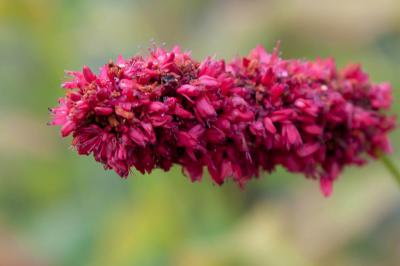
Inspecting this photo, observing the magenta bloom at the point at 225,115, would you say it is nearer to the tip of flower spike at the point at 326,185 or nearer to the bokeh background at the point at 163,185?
the tip of flower spike at the point at 326,185

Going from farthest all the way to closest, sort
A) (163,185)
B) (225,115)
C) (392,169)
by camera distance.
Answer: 1. (163,185)
2. (392,169)
3. (225,115)

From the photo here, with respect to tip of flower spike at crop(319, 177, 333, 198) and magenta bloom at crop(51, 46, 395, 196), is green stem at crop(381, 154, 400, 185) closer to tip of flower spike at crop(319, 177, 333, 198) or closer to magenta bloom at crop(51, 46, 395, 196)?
magenta bloom at crop(51, 46, 395, 196)

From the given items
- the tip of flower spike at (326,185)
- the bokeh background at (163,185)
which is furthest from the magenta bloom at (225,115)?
the bokeh background at (163,185)

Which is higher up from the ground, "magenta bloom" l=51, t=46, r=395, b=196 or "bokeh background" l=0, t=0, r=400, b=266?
"bokeh background" l=0, t=0, r=400, b=266

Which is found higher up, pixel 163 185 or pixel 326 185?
pixel 163 185

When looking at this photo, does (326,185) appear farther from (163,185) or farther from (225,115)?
(163,185)

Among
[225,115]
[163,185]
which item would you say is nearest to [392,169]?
[225,115]

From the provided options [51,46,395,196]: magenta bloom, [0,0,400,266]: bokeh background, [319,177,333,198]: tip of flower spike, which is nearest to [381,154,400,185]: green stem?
[51,46,395,196]: magenta bloom
